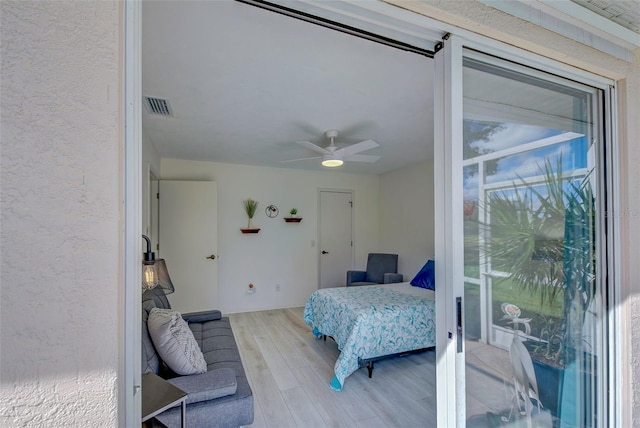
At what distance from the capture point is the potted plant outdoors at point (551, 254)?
1.24 m

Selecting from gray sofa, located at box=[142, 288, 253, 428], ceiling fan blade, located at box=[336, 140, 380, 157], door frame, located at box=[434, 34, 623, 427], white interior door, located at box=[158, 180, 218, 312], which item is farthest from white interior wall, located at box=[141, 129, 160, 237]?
door frame, located at box=[434, 34, 623, 427]

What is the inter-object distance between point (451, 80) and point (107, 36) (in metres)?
1.08

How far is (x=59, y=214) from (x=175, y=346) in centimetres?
143

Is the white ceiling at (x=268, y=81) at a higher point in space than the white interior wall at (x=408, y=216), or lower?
higher

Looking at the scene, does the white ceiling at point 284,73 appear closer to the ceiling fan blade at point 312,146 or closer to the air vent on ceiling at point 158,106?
the air vent on ceiling at point 158,106

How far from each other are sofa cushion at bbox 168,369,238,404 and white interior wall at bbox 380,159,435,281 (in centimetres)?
350

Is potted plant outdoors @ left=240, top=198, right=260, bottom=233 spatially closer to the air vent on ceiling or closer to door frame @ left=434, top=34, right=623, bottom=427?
the air vent on ceiling

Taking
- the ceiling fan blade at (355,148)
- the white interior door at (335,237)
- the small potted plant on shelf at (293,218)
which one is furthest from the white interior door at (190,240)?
the ceiling fan blade at (355,148)

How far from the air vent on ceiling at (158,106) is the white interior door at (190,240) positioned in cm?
166

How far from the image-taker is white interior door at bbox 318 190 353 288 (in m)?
5.29

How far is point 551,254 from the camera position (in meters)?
1.36

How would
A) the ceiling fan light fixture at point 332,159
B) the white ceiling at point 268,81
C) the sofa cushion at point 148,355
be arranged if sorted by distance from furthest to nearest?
the ceiling fan light fixture at point 332,159 → the sofa cushion at point 148,355 → the white ceiling at point 268,81

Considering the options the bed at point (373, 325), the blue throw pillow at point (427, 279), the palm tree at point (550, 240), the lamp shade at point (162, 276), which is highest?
the palm tree at point (550, 240)

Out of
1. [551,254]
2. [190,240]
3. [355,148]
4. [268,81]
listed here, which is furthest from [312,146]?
[190,240]
